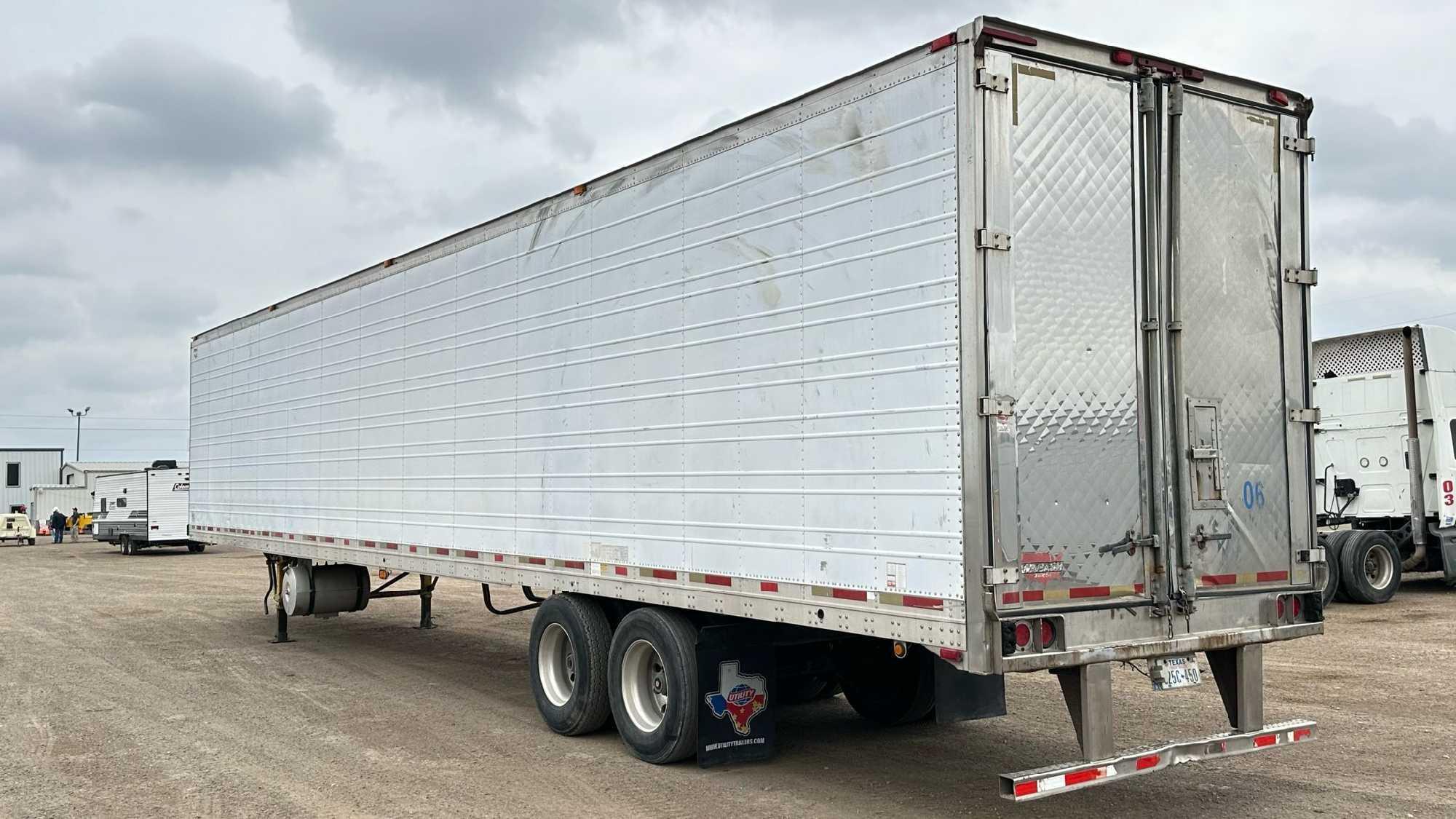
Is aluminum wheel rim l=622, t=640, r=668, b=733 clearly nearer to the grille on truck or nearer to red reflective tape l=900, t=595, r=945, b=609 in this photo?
red reflective tape l=900, t=595, r=945, b=609

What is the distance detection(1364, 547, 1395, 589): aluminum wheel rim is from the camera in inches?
639

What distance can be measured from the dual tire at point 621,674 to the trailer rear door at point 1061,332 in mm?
2567

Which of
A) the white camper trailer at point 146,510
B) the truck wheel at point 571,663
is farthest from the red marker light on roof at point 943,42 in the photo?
the white camper trailer at point 146,510

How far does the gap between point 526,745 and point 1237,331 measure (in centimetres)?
538

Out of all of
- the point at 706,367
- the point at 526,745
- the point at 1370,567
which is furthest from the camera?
the point at 1370,567

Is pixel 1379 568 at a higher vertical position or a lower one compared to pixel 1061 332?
lower

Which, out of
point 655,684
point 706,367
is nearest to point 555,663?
point 655,684

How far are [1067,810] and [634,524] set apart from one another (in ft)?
10.4

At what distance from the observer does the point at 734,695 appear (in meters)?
7.55

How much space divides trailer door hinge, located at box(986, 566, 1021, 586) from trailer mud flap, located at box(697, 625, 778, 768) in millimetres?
2327

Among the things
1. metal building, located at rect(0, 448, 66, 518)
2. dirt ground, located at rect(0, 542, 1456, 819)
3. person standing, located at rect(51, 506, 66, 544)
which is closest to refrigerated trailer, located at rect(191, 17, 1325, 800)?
dirt ground, located at rect(0, 542, 1456, 819)

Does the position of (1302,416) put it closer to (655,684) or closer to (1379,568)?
(655,684)

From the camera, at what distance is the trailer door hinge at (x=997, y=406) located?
5590 mm

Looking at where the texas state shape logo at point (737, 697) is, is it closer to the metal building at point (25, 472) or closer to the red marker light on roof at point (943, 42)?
the red marker light on roof at point (943, 42)
